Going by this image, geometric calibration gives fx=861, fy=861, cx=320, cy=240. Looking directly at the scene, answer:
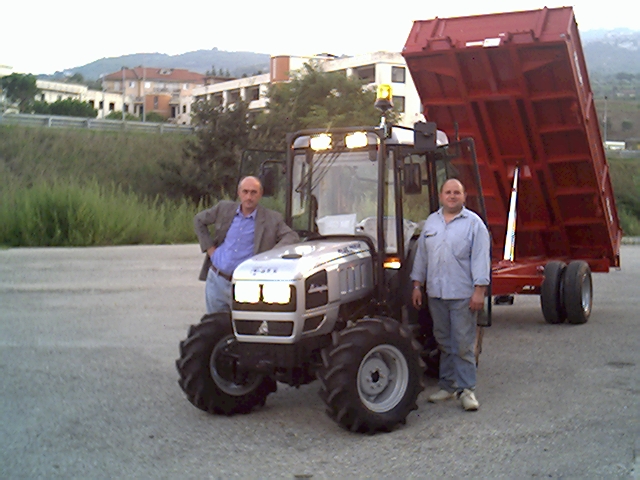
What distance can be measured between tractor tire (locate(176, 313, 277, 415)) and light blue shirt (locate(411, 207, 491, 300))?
1.52 metres

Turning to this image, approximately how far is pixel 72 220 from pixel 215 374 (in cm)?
1923

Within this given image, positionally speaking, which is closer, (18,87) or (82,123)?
(82,123)

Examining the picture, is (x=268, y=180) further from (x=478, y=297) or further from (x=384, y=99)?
(x=478, y=297)

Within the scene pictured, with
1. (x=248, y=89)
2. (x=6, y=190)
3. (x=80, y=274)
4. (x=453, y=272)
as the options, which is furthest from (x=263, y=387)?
(x=248, y=89)

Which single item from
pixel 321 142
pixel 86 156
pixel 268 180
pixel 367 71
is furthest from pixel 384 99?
pixel 367 71

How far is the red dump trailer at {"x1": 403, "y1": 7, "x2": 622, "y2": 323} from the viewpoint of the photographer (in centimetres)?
1012

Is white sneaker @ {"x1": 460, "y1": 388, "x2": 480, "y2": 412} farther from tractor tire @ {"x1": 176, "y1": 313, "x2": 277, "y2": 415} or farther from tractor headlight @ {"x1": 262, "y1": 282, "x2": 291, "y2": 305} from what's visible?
tractor headlight @ {"x1": 262, "y1": 282, "x2": 291, "y2": 305}

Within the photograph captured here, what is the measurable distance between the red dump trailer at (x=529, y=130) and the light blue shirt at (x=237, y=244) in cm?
427

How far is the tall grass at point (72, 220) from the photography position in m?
24.6

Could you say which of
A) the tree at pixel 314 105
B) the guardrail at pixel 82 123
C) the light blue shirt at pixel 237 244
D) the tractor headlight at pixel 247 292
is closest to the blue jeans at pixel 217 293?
the light blue shirt at pixel 237 244

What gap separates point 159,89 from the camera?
575 ft

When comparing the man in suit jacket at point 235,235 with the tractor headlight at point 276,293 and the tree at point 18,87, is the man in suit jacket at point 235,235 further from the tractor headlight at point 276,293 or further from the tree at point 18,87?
the tree at point 18,87

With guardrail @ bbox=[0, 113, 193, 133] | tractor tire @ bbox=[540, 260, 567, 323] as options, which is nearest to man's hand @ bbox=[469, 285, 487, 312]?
tractor tire @ bbox=[540, 260, 567, 323]

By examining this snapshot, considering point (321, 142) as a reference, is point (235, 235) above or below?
below
